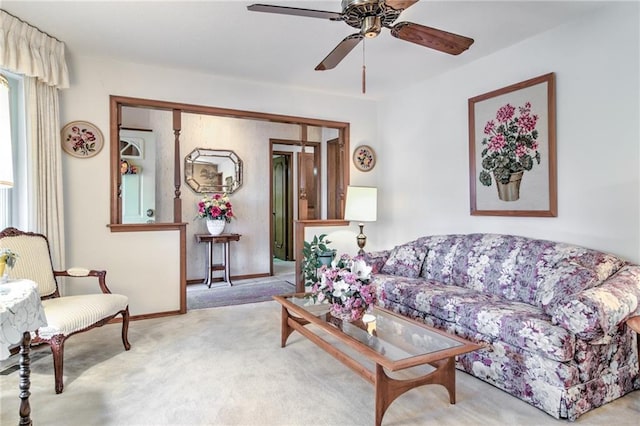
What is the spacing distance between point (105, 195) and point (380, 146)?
328 centimetres

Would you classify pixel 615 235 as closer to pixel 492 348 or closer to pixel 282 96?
pixel 492 348

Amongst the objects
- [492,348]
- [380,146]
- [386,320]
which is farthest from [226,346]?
[380,146]

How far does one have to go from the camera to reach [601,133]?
276cm

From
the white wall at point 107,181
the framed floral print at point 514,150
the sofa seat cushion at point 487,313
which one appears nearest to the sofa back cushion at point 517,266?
the sofa seat cushion at point 487,313

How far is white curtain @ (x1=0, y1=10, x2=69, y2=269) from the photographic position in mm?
2859

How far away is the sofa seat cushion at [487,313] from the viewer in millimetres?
2062

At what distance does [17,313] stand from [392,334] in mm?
1846

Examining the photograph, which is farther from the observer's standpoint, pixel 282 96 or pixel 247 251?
pixel 247 251

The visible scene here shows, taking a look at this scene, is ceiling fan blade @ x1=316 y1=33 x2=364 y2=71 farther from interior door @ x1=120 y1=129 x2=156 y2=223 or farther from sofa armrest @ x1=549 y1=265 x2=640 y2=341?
interior door @ x1=120 y1=129 x2=156 y2=223

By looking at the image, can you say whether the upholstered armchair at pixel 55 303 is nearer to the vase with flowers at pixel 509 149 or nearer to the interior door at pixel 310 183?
the vase with flowers at pixel 509 149

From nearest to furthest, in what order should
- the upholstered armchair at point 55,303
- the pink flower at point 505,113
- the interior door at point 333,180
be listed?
the upholstered armchair at point 55,303 < the pink flower at point 505,113 < the interior door at point 333,180

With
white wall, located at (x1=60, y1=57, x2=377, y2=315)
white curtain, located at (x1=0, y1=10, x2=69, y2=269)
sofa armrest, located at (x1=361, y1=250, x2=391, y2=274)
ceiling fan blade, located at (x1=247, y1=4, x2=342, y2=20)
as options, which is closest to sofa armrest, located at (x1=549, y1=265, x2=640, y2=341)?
sofa armrest, located at (x1=361, y1=250, x2=391, y2=274)

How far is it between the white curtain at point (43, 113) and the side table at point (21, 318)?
1642 millimetres

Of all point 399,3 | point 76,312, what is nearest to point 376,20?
point 399,3
